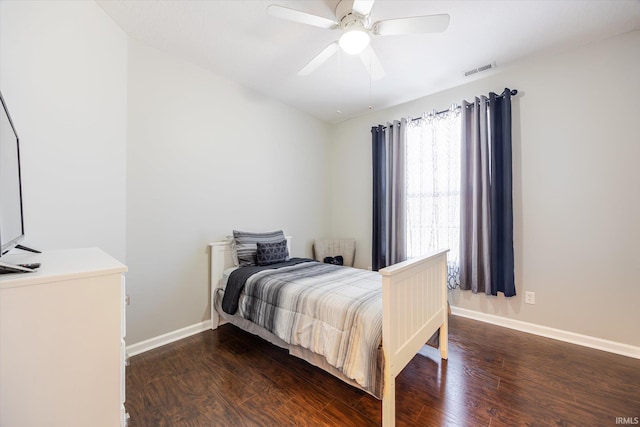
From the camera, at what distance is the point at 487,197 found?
2725 mm

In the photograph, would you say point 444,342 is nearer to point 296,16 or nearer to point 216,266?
point 216,266

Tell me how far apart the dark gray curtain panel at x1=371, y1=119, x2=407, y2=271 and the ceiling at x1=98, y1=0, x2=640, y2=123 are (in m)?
0.70

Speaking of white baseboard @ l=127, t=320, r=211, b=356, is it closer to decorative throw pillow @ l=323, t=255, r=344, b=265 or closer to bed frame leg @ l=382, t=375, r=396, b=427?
decorative throw pillow @ l=323, t=255, r=344, b=265

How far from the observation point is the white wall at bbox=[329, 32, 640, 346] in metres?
2.16

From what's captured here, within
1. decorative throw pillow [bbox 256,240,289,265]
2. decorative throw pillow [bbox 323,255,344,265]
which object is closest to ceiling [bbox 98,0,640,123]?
decorative throw pillow [bbox 256,240,289,265]

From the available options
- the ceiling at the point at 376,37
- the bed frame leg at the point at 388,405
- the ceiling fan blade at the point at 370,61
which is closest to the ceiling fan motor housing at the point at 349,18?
the ceiling at the point at 376,37

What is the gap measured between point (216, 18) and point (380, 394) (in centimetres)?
290

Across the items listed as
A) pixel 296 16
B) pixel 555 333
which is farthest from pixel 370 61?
pixel 555 333

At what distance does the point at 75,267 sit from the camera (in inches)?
36.3

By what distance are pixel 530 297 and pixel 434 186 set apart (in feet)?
5.02

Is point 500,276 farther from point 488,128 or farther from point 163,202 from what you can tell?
point 163,202

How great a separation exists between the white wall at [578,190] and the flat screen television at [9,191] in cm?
366

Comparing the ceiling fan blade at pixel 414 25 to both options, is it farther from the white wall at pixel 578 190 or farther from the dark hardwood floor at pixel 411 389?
the dark hardwood floor at pixel 411 389

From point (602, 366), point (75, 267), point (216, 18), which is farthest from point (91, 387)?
point (602, 366)
